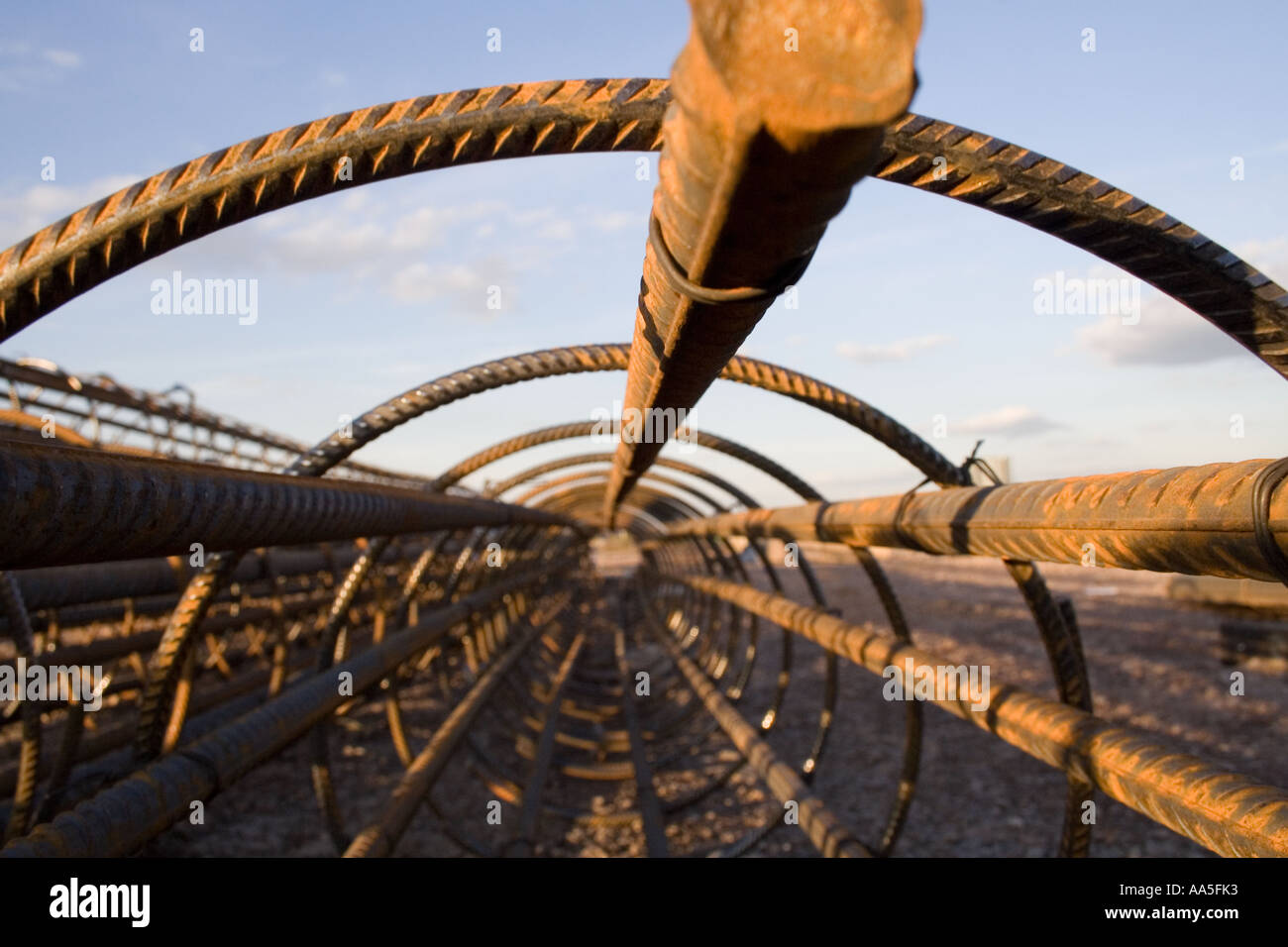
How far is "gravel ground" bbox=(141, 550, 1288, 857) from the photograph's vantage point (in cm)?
590

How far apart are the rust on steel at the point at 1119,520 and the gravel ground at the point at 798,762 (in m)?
3.64

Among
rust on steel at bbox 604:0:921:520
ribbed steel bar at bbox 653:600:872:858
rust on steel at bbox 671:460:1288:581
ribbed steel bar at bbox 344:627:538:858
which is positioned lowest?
ribbed steel bar at bbox 653:600:872:858

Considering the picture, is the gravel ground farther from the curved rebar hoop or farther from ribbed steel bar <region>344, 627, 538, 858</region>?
the curved rebar hoop

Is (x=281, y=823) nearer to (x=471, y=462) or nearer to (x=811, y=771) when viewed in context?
(x=471, y=462)

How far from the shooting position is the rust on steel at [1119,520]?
4.00ft

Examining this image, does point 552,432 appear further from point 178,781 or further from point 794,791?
point 178,781

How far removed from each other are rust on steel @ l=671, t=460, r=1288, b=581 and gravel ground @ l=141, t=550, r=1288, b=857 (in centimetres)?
364

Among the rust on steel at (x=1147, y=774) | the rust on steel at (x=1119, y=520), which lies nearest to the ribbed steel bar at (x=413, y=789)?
the rust on steel at (x=1147, y=774)

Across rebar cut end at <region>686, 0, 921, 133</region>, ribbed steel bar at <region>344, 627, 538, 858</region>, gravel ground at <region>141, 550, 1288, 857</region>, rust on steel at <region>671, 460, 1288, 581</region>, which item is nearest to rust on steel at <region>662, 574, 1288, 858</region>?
rust on steel at <region>671, 460, 1288, 581</region>

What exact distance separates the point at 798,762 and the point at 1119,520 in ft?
22.6

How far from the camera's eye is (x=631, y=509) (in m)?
17.0
